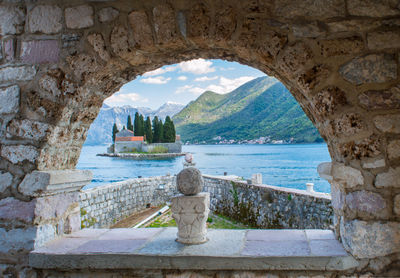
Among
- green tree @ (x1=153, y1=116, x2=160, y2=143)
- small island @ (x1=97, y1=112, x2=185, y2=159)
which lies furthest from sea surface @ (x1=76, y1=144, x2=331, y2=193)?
green tree @ (x1=153, y1=116, x2=160, y2=143)

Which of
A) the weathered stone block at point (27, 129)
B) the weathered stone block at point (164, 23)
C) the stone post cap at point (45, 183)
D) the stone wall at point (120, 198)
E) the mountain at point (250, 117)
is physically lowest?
the stone wall at point (120, 198)

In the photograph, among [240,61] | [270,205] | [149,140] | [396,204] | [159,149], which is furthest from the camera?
[159,149]

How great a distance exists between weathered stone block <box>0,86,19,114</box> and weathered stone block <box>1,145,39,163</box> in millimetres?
297

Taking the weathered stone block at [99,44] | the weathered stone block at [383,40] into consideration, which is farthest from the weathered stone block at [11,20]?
the weathered stone block at [383,40]

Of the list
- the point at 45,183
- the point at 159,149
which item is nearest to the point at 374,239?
the point at 45,183

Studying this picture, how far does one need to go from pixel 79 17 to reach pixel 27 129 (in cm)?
96

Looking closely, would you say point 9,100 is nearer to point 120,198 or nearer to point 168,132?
point 120,198

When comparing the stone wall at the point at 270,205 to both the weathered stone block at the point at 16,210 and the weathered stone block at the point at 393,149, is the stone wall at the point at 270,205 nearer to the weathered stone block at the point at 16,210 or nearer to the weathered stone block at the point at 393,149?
the weathered stone block at the point at 393,149

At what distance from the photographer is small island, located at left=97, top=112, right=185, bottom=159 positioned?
4203cm

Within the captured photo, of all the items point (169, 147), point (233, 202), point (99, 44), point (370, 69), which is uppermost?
point (99, 44)

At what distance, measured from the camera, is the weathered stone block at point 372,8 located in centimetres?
197

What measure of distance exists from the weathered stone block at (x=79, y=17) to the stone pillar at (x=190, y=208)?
4.60ft

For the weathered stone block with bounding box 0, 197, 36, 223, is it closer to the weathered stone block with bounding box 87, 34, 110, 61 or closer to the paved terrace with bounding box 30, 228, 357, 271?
the paved terrace with bounding box 30, 228, 357, 271

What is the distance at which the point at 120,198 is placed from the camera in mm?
9195
